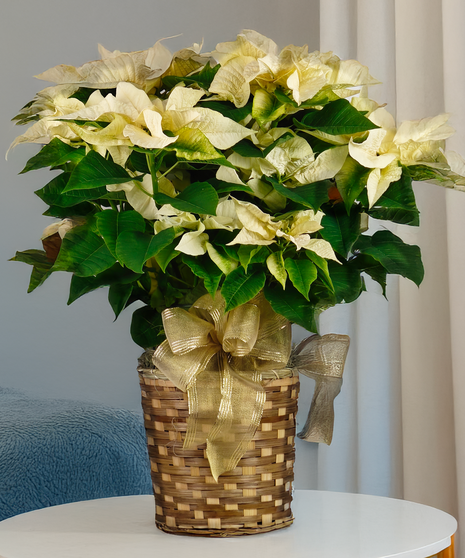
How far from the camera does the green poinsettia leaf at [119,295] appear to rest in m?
0.59

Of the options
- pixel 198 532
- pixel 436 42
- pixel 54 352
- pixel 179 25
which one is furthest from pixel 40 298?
pixel 198 532

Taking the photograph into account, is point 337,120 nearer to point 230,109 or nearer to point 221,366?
point 230,109

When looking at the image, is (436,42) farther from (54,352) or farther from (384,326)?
(54,352)

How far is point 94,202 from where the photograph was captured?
57 cm

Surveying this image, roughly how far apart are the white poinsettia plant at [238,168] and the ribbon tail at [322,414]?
129 millimetres

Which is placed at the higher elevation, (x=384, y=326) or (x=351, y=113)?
(x=351, y=113)

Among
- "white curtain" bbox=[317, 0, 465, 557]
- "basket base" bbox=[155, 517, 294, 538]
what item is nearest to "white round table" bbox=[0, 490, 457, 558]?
"basket base" bbox=[155, 517, 294, 538]

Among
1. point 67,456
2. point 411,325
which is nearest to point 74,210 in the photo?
point 67,456

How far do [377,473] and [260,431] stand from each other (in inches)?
28.0

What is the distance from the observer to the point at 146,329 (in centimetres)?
62

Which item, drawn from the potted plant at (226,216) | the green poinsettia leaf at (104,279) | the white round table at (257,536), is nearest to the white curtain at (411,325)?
the white round table at (257,536)

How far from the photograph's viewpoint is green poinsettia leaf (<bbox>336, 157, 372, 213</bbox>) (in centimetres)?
52

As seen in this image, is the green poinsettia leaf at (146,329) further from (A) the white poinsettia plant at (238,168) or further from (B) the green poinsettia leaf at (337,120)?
(B) the green poinsettia leaf at (337,120)

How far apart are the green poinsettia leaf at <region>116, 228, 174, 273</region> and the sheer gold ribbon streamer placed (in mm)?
191
